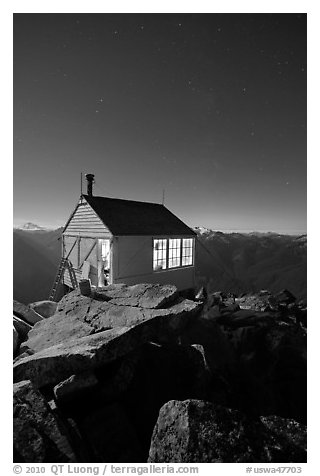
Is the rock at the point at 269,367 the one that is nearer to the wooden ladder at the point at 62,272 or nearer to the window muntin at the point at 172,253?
the window muntin at the point at 172,253

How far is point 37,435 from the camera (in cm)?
210

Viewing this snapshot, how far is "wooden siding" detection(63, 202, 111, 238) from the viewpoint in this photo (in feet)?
30.3

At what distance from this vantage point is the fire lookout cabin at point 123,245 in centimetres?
889

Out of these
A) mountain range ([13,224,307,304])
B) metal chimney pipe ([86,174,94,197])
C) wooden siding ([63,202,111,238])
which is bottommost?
mountain range ([13,224,307,304])

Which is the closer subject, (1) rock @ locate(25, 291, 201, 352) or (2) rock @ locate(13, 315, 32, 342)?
(1) rock @ locate(25, 291, 201, 352)

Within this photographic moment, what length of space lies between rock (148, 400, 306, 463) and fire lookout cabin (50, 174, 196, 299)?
21.6 ft

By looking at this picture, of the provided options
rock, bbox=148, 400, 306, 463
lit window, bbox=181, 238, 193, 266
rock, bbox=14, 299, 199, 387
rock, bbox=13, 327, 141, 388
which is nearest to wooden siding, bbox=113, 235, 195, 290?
lit window, bbox=181, 238, 193, 266

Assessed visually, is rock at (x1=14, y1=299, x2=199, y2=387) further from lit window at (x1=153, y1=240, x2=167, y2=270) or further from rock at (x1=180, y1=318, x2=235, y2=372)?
lit window at (x1=153, y1=240, x2=167, y2=270)

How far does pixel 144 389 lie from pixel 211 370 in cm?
126

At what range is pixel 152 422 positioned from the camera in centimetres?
266

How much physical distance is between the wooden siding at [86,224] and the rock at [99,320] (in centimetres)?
450

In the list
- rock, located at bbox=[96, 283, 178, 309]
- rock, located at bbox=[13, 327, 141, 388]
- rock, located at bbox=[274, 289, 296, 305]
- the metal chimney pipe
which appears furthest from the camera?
the metal chimney pipe
